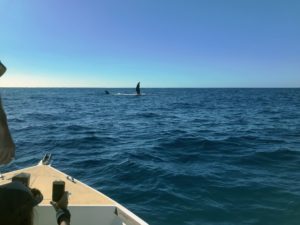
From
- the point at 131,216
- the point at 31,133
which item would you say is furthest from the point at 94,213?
the point at 31,133

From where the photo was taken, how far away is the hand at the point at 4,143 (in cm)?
215

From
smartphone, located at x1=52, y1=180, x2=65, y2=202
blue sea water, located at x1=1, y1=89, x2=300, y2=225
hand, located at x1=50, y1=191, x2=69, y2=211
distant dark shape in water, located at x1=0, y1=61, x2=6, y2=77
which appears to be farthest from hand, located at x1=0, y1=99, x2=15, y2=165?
blue sea water, located at x1=1, y1=89, x2=300, y2=225

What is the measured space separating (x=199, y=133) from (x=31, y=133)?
34.5 ft

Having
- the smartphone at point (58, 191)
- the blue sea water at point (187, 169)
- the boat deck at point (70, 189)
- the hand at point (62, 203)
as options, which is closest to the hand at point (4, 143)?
the hand at point (62, 203)

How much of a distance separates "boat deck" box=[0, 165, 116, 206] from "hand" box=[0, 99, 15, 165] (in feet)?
10.7

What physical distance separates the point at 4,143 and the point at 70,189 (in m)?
4.15

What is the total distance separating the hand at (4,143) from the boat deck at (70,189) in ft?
10.7

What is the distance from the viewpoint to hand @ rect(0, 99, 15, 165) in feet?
7.05

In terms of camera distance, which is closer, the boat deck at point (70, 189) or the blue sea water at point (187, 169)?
the boat deck at point (70, 189)

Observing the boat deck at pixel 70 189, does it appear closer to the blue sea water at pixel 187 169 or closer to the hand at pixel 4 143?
the blue sea water at pixel 187 169

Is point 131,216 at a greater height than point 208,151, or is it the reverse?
point 131,216

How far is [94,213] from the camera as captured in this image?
5238 mm

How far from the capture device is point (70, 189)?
6121 mm

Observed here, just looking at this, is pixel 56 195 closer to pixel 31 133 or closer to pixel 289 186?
pixel 289 186
